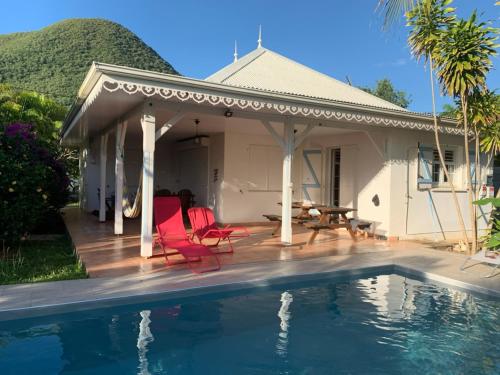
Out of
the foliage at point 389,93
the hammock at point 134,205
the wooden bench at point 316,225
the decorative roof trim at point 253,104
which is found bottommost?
the wooden bench at point 316,225

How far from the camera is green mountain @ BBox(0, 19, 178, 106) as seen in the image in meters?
37.2

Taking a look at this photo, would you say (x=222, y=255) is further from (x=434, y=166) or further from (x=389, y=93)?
(x=389, y=93)

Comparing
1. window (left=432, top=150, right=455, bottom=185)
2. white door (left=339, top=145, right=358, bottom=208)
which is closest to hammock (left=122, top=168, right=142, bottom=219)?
white door (left=339, top=145, right=358, bottom=208)

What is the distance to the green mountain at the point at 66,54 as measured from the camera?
37219 mm

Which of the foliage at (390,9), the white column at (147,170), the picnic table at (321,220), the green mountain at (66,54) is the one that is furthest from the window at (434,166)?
the green mountain at (66,54)

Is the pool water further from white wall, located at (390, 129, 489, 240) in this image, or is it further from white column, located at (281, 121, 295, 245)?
white wall, located at (390, 129, 489, 240)

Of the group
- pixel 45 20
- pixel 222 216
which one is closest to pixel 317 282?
pixel 222 216

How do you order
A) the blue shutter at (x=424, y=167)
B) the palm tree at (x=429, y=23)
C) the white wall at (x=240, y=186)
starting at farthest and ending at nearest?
the white wall at (x=240, y=186), the blue shutter at (x=424, y=167), the palm tree at (x=429, y=23)

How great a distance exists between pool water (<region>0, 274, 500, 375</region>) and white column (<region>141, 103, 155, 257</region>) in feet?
6.88

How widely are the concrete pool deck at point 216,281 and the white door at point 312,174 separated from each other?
4.77m

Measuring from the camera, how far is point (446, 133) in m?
10.6

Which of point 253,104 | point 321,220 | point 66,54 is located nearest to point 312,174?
point 321,220

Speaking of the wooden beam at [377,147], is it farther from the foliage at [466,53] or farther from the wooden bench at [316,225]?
the foliage at [466,53]

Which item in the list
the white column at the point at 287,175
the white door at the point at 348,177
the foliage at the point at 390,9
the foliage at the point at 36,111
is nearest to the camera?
the foliage at the point at 390,9
